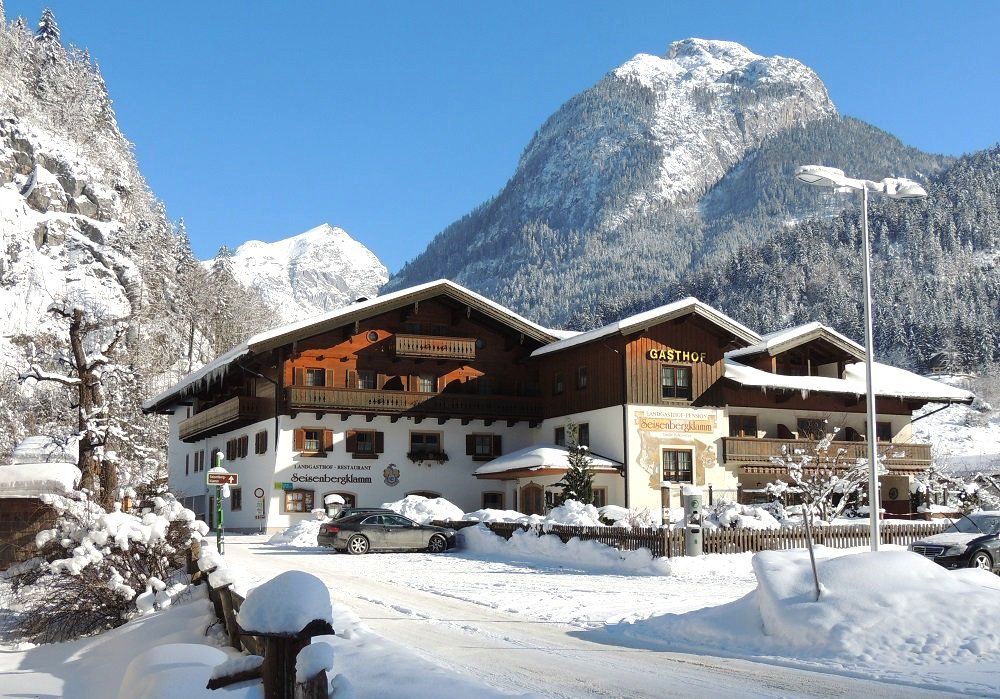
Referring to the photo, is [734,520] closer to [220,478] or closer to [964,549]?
[964,549]

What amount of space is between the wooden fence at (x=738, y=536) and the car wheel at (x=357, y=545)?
5.07 metres

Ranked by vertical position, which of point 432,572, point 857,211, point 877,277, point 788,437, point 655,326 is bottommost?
point 432,572

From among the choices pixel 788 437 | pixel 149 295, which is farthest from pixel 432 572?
pixel 149 295

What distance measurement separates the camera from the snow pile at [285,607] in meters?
6.71

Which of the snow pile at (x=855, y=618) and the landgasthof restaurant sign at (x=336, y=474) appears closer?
the snow pile at (x=855, y=618)

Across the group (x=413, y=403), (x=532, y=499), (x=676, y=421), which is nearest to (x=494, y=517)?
(x=532, y=499)

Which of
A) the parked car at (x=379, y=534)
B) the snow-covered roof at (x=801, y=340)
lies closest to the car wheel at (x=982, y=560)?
the parked car at (x=379, y=534)

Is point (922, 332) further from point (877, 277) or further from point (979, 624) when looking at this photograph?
point (979, 624)

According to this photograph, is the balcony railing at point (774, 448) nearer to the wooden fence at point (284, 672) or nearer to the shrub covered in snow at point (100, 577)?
the shrub covered in snow at point (100, 577)

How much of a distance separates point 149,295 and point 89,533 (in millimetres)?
73440

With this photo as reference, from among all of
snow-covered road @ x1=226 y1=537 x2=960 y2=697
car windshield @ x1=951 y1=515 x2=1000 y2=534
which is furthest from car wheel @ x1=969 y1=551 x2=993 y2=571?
snow-covered road @ x1=226 y1=537 x2=960 y2=697

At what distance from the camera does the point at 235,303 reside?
96.2 m

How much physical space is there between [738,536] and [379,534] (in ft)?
39.0

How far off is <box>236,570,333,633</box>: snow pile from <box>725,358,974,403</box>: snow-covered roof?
41.1m
